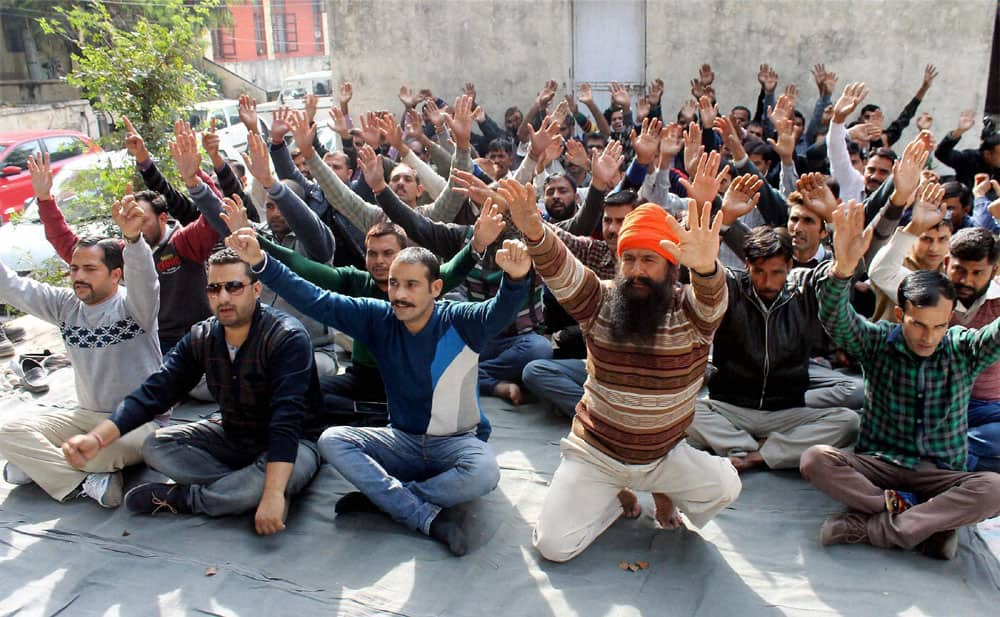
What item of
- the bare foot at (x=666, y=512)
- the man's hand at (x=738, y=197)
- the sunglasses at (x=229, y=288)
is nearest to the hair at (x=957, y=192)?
the man's hand at (x=738, y=197)

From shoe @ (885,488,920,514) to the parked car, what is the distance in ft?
17.1

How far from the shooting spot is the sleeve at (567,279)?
317 cm

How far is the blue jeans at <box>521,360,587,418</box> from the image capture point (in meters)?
4.64

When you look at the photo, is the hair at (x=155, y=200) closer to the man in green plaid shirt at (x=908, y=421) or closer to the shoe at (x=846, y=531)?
the man in green plaid shirt at (x=908, y=421)

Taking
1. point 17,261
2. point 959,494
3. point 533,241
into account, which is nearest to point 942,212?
point 959,494

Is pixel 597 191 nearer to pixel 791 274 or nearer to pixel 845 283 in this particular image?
pixel 791 274

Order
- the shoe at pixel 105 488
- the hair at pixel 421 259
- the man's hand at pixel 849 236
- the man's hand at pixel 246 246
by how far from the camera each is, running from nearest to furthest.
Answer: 1. the man's hand at pixel 849 236
2. the man's hand at pixel 246 246
3. the hair at pixel 421 259
4. the shoe at pixel 105 488

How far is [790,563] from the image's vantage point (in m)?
3.32

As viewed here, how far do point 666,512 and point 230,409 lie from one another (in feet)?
6.92

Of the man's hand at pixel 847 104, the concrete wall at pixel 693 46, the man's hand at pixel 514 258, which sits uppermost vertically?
the concrete wall at pixel 693 46

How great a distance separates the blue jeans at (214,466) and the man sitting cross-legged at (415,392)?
34cm

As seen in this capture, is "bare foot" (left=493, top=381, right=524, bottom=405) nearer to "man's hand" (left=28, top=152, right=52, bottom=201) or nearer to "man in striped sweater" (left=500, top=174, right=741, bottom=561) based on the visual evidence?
"man in striped sweater" (left=500, top=174, right=741, bottom=561)

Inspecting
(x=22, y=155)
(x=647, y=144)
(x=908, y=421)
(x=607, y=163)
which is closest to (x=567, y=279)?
(x=908, y=421)

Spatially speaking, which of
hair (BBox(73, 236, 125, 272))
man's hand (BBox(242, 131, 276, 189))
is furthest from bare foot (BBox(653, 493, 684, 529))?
man's hand (BBox(242, 131, 276, 189))
